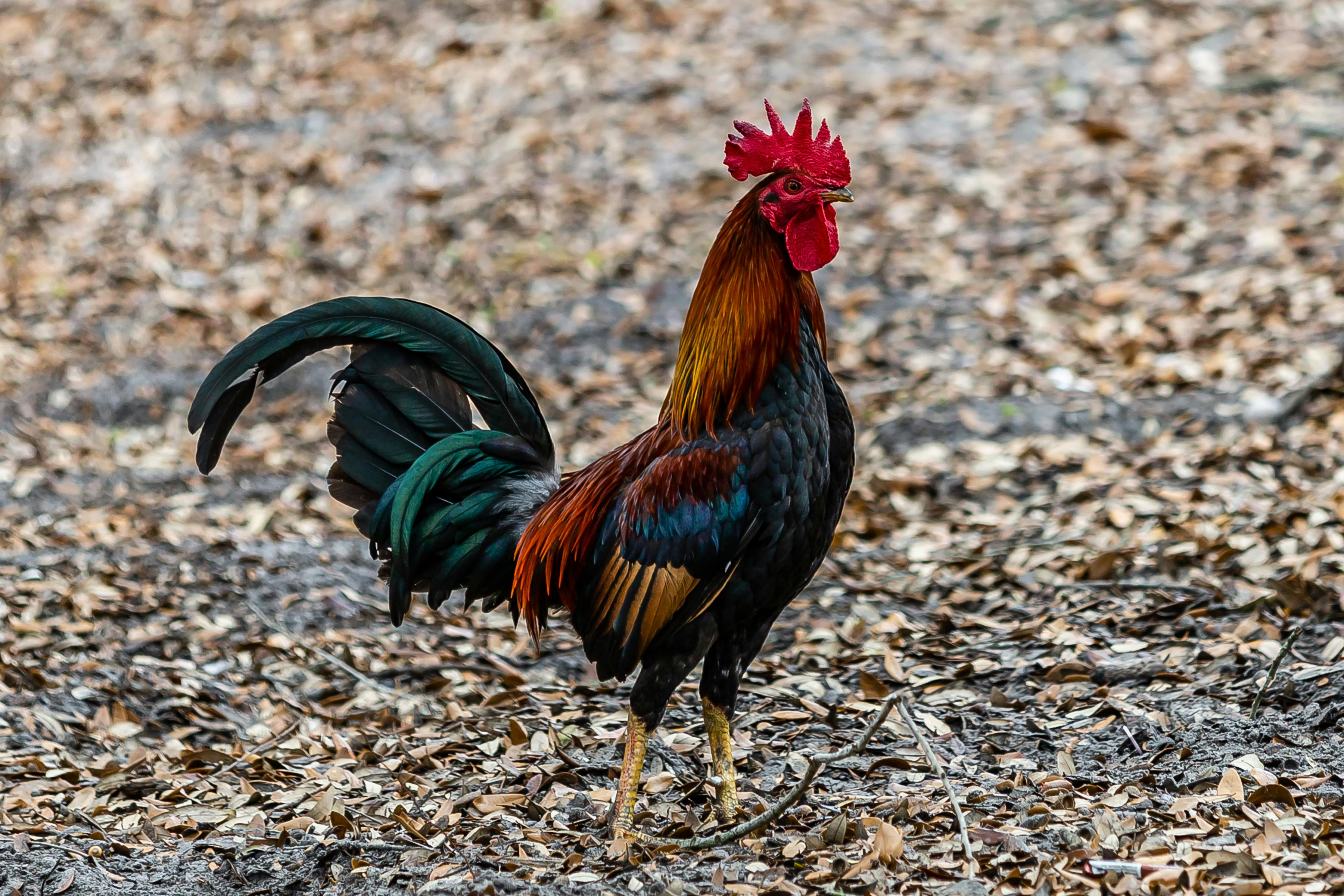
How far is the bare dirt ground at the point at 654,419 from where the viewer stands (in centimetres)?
418

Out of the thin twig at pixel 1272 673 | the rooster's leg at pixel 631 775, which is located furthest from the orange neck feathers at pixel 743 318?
the thin twig at pixel 1272 673

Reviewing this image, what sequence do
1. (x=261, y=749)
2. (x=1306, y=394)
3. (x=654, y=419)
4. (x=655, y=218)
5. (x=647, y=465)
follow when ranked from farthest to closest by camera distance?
(x=655, y=218) → (x=654, y=419) → (x=1306, y=394) → (x=261, y=749) → (x=647, y=465)

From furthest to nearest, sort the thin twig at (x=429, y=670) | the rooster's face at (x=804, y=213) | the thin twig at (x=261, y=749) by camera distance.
Result: 1. the thin twig at (x=429, y=670)
2. the thin twig at (x=261, y=749)
3. the rooster's face at (x=804, y=213)

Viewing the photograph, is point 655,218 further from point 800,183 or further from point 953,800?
point 953,800

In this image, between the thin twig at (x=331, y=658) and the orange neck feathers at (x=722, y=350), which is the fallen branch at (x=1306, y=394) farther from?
the thin twig at (x=331, y=658)

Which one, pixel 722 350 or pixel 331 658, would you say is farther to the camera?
pixel 331 658

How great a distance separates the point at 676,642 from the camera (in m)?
3.96

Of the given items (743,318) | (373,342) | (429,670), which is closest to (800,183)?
(743,318)

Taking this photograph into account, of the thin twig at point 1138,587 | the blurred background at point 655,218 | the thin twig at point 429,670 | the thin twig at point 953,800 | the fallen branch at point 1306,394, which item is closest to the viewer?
the thin twig at point 953,800

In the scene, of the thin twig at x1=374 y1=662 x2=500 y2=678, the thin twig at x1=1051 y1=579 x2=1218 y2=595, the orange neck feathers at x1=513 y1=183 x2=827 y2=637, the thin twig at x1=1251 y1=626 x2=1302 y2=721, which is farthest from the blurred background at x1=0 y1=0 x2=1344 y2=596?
the orange neck feathers at x1=513 y1=183 x2=827 y2=637

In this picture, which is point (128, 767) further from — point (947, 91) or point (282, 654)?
point (947, 91)

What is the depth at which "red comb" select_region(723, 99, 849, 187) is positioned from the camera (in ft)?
12.5

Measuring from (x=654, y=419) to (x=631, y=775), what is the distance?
12.5 feet

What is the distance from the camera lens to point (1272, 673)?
436cm
